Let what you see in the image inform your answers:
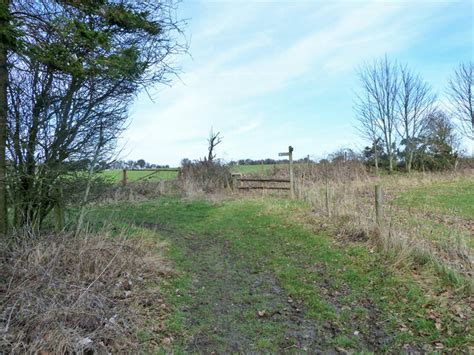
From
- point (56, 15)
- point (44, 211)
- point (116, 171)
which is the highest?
point (56, 15)

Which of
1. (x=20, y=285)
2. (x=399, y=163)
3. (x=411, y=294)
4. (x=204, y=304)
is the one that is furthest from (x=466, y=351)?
(x=399, y=163)

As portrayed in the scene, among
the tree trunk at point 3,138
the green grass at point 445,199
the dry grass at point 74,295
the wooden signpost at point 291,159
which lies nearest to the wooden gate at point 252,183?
the wooden signpost at point 291,159

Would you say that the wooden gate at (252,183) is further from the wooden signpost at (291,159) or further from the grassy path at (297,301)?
the grassy path at (297,301)

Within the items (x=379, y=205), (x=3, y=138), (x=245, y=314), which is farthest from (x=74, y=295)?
(x=379, y=205)

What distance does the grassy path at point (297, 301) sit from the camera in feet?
11.9

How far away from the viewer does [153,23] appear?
6465 millimetres

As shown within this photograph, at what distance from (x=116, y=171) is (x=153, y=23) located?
3.03 m

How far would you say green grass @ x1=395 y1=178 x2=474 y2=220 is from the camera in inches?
415

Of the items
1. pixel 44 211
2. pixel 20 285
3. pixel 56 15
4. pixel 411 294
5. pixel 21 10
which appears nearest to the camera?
pixel 20 285

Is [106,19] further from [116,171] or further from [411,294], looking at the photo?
[411,294]

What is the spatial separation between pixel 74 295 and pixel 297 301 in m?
2.78

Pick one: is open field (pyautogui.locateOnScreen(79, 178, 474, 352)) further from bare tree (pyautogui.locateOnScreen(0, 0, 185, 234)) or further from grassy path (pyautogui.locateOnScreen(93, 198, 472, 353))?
bare tree (pyautogui.locateOnScreen(0, 0, 185, 234))

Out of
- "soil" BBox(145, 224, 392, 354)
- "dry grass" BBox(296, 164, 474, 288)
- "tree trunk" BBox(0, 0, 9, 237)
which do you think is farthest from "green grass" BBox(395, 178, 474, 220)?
"tree trunk" BBox(0, 0, 9, 237)

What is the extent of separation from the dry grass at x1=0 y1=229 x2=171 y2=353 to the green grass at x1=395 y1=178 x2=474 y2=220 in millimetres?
9007
